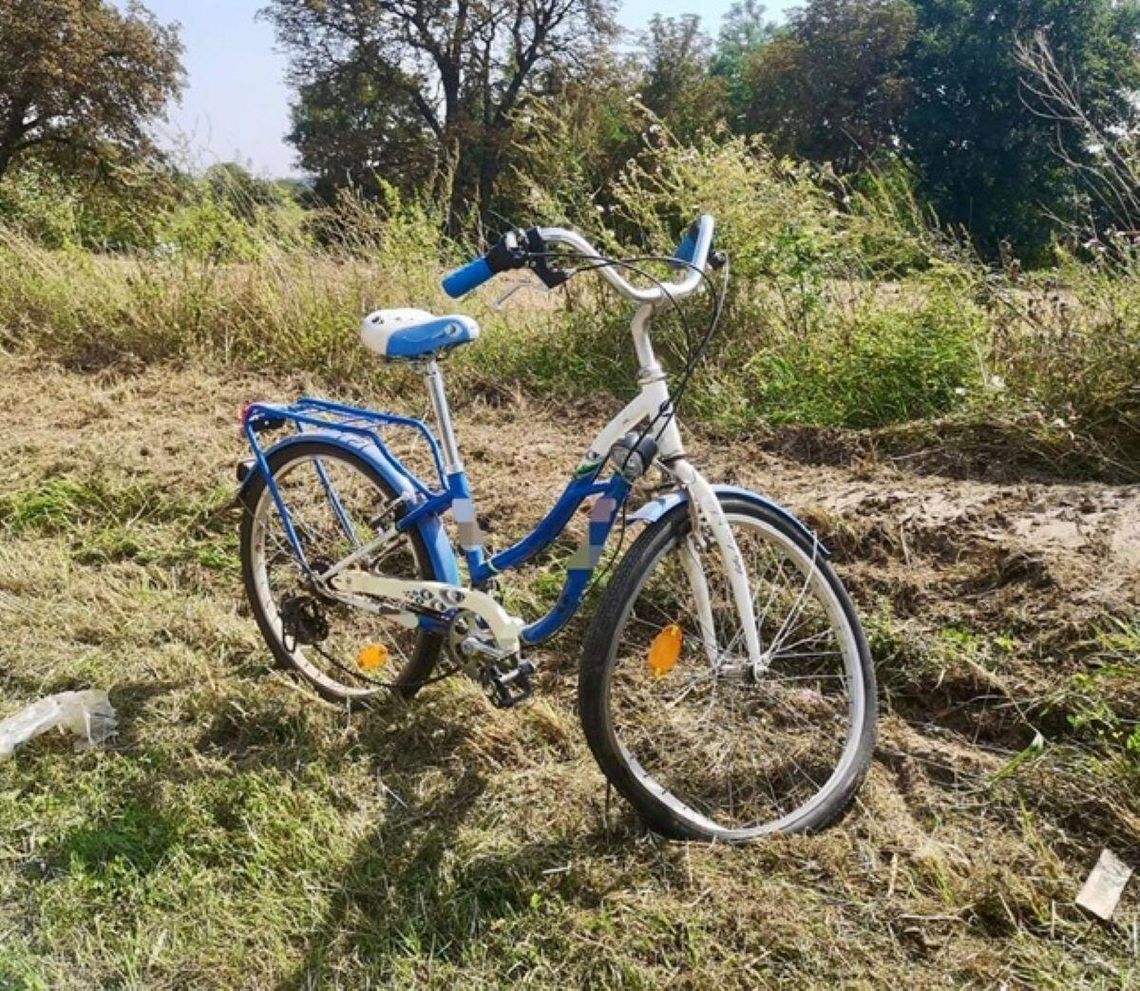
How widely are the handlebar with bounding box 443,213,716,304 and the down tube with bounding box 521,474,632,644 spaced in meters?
0.44

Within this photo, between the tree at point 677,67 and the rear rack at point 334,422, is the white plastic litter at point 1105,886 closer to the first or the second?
the rear rack at point 334,422

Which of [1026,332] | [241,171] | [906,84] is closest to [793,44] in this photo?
[906,84]

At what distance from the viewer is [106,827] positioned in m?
2.38

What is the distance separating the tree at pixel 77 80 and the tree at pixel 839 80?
18.5 m

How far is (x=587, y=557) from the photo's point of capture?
224 cm

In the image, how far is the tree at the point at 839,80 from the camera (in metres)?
30.2

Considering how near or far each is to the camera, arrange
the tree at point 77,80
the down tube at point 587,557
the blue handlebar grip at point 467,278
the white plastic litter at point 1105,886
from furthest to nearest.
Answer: the tree at point 77,80 < the down tube at point 587,557 < the blue handlebar grip at point 467,278 < the white plastic litter at point 1105,886

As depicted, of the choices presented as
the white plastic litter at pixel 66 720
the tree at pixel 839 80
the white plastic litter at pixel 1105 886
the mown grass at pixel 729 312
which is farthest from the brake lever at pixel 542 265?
the tree at pixel 839 80

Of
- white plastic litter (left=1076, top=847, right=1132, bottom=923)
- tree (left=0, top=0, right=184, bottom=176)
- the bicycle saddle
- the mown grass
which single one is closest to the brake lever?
the bicycle saddle

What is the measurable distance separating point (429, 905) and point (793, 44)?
34.7m

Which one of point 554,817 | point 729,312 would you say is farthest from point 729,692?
point 729,312

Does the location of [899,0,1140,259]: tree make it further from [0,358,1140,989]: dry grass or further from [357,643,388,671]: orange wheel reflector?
[357,643,388,671]: orange wheel reflector

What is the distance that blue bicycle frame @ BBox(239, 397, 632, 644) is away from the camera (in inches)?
88.0

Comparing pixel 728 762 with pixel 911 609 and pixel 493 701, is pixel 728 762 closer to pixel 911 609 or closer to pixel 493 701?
pixel 493 701
